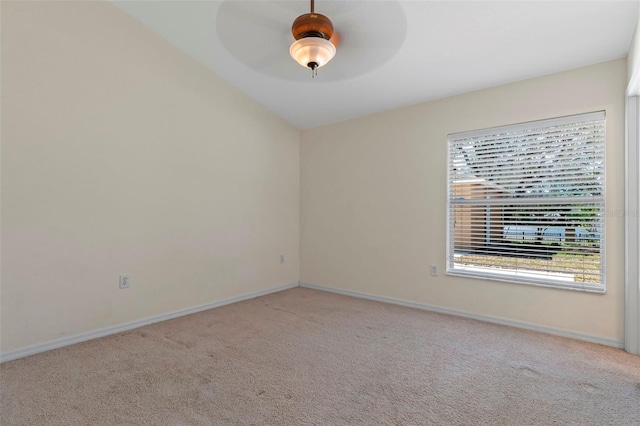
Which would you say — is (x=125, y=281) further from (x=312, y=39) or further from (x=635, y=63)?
(x=635, y=63)

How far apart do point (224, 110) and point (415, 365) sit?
3284mm

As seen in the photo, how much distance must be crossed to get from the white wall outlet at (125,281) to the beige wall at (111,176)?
45 millimetres

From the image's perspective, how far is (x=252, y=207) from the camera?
4.07 meters

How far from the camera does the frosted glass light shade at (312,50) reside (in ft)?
7.06

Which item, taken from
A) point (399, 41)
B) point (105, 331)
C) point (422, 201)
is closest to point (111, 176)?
point (105, 331)

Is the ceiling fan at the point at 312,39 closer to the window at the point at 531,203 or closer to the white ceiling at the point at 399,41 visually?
the white ceiling at the point at 399,41

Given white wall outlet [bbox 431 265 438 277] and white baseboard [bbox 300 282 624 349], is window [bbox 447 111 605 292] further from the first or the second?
white baseboard [bbox 300 282 624 349]

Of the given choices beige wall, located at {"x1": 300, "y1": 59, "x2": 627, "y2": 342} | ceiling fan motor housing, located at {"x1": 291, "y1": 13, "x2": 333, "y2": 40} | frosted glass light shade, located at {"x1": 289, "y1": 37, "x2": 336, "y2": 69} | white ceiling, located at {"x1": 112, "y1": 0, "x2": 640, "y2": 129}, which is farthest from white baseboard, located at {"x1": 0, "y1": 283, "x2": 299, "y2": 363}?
ceiling fan motor housing, located at {"x1": 291, "y1": 13, "x2": 333, "y2": 40}

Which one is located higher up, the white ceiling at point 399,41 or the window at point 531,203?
the white ceiling at point 399,41

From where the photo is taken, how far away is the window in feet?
8.82

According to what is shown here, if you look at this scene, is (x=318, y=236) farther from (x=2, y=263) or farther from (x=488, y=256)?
(x=2, y=263)

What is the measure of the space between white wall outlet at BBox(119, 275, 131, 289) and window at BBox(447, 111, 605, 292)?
320 centimetres

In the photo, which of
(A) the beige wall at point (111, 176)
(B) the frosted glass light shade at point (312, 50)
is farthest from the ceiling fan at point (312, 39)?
(A) the beige wall at point (111, 176)

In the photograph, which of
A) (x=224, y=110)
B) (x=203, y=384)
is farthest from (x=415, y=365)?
(x=224, y=110)
